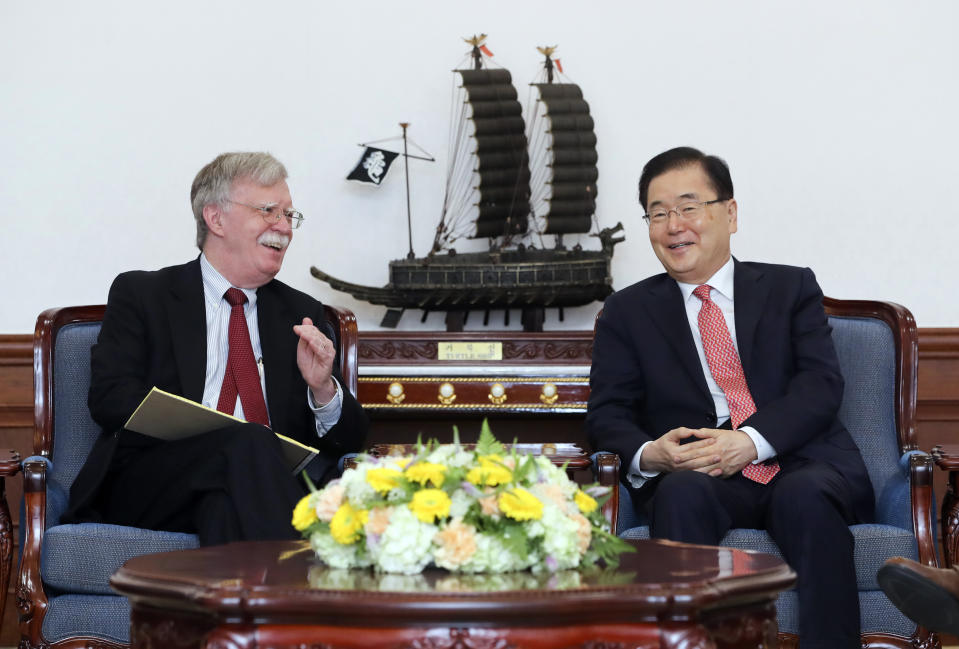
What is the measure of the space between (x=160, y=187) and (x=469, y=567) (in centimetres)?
319

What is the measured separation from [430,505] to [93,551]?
47.8 inches

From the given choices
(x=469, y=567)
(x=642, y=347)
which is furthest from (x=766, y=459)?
(x=469, y=567)

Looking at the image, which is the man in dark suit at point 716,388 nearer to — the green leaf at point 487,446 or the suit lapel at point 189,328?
the green leaf at point 487,446

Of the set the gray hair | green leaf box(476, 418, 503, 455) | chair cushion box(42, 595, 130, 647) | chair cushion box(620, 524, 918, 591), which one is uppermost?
the gray hair

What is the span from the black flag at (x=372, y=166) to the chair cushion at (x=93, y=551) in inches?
81.6

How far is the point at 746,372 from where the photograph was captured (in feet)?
9.49

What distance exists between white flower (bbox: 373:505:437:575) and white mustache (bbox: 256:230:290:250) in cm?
150

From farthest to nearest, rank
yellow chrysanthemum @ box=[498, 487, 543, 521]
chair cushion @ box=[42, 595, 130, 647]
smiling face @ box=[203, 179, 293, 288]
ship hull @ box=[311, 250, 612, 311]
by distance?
1. ship hull @ box=[311, 250, 612, 311]
2. smiling face @ box=[203, 179, 293, 288]
3. chair cushion @ box=[42, 595, 130, 647]
4. yellow chrysanthemum @ box=[498, 487, 543, 521]

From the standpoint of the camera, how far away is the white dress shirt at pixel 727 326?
281 cm

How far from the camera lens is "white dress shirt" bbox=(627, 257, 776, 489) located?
2807 mm

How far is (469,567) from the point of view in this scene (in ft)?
5.41

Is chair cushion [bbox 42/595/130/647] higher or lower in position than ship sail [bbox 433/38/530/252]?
lower

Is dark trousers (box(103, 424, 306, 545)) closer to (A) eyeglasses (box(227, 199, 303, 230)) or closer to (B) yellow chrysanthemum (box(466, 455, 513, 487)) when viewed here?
(A) eyeglasses (box(227, 199, 303, 230))

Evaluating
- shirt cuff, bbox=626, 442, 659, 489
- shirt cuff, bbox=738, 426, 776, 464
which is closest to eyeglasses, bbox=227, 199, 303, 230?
shirt cuff, bbox=626, 442, 659, 489
